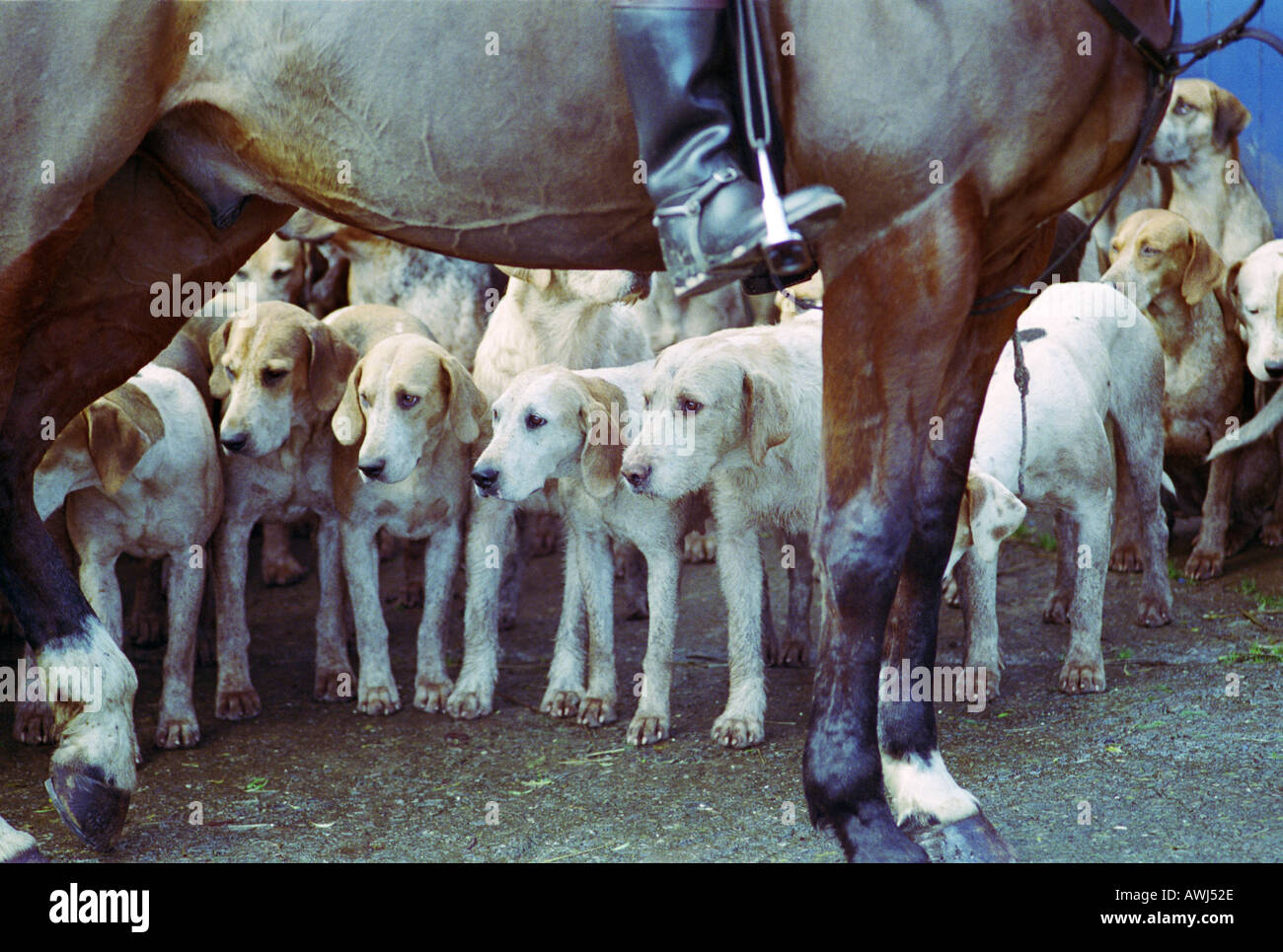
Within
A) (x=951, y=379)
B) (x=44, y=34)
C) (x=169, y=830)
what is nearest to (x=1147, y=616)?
(x=951, y=379)

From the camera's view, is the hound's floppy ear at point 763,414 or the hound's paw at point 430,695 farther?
the hound's paw at point 430,695

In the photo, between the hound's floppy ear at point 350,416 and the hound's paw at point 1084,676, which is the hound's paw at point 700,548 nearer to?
the hound's floppy ear at point 350,416

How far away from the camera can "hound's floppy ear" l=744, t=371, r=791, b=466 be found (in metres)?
5.04

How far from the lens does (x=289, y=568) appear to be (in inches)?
317

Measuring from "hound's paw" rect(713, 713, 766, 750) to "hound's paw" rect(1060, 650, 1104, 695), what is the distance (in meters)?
1.24

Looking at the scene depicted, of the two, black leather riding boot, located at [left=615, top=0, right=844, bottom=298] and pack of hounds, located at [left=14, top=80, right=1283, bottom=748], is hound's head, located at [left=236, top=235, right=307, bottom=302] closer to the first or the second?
pack of hounds, located at [left=14, top=80, right=1283, bottom=748]

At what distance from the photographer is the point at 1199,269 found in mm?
7066

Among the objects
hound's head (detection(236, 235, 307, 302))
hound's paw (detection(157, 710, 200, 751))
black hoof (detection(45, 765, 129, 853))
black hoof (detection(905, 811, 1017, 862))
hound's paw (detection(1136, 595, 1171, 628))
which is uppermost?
hound's head (detection(236, 235, 307, 302))

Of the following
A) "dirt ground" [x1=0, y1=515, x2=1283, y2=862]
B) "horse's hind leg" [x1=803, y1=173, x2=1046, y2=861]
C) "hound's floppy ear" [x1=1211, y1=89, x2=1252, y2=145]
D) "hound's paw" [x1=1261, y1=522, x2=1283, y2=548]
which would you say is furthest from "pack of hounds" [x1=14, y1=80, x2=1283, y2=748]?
"horse's hind leg" [x1=803, y1=173, x2=1046, y2=861]

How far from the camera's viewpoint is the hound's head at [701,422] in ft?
16.4

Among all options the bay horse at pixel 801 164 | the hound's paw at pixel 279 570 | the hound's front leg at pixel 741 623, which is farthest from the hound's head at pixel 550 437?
the hound's paw at pixel 279 570

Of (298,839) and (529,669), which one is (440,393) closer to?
(529,669)

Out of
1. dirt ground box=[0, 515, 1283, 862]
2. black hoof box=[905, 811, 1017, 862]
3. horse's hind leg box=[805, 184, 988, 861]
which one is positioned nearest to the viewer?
horse's hind leg box=[805, 184, 988, 861]

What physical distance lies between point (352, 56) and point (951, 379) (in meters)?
1.74
